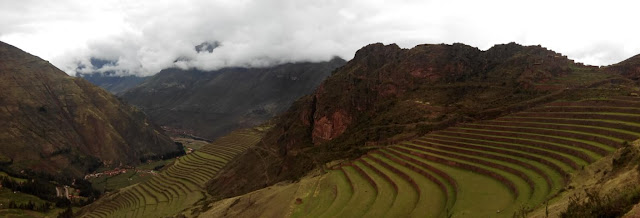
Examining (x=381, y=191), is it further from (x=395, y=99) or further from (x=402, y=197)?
(x=395, y=99)

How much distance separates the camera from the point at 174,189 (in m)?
107

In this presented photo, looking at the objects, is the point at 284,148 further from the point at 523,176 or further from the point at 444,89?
the point at 523,176

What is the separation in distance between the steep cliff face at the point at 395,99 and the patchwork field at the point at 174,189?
965 cm

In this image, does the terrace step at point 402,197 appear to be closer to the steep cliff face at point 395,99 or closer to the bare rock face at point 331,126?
the steep cliff face at point 395,99

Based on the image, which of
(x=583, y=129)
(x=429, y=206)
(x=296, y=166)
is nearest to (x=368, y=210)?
(x=429, y=206)

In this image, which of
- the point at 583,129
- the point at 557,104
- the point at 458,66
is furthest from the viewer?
the point at 458,66

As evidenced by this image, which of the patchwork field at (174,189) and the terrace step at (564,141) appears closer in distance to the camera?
the terrace step at (564,141)

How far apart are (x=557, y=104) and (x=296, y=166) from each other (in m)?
52.4

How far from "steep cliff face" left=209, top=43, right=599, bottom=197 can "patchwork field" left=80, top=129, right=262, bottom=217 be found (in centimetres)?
965

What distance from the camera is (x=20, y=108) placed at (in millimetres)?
188000

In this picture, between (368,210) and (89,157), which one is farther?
(89,157)

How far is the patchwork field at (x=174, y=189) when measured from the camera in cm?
9519

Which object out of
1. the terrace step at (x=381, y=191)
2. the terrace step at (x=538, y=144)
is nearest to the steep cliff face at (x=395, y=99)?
the terrace step at (x=538, y=144)

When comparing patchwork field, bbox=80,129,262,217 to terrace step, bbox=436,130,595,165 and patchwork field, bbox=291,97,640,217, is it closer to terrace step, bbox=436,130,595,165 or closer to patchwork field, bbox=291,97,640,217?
patchwork field, bbox=291,97,640,217
